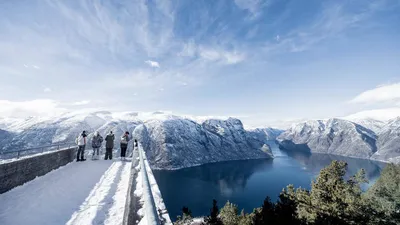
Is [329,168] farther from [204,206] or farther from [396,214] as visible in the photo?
[204,206]

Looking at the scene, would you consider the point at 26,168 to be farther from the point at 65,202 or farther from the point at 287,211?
the point at 287,211

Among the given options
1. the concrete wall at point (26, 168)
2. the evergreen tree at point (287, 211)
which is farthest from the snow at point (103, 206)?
the evergreen tree at point (287, 211)

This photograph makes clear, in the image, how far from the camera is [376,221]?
106 ft

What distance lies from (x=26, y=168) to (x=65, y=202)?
5082 millimetres

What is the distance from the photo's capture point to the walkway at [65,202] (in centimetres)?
557

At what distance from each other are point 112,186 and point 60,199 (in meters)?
2.03

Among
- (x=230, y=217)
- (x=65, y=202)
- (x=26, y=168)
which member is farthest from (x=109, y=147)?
(x=230, y=217)

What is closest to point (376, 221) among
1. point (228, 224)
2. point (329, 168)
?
point (329, 168)

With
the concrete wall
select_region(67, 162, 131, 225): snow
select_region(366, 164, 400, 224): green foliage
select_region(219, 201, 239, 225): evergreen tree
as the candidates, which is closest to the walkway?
select_region(67, 162, 131, 225): snow

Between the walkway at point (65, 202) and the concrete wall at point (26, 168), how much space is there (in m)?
0.34

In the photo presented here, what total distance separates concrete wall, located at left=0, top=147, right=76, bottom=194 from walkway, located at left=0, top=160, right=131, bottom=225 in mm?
339

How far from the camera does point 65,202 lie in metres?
6.89

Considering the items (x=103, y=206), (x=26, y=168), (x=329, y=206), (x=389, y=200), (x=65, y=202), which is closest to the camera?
(x=103, y=206)

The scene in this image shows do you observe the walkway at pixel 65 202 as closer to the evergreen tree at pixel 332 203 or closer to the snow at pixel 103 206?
the snow at pixel 103 206
